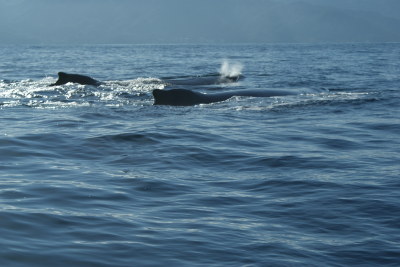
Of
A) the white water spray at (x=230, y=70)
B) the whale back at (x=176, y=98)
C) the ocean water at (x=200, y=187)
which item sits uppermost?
the white water spray at (x=230, y=70)

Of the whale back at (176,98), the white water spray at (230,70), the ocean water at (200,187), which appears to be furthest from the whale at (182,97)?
the white water spray at (230,70)

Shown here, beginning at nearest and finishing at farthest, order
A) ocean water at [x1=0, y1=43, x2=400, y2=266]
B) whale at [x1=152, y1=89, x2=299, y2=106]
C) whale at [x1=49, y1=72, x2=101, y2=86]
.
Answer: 1. ocean water at [x1=0, y1=43, x2=400, y2=266]
2. whale at [x1=152, y1=89, x2=299, y2=106]
3. whale at [x1=49, y1=72, x2=101, y2=86]

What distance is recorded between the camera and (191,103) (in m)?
19.1

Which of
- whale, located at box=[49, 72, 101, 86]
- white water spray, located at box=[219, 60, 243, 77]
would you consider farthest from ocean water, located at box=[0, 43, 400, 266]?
white water spray, located at box=[219, 60, 243, 77]

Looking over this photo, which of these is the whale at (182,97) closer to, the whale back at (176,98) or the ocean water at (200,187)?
the whale back at (176,98)

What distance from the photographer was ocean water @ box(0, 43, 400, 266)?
6754mm

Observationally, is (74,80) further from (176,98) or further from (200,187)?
(200,187)

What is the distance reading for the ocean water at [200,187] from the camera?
22.2 ft

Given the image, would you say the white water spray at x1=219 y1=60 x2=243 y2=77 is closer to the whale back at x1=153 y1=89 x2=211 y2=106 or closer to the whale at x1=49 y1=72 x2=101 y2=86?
the whale at x1=49 y1=72 x2=101 y2=86

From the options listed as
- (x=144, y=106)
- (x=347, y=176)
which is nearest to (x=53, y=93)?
(x=144, y=106)

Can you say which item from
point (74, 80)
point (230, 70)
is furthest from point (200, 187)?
point (230, 70)

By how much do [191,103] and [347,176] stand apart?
30.7 ft

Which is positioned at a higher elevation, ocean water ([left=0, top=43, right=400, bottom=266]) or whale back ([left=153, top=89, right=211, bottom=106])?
whale back ([left=153, top=89, right=211, bottom=106])

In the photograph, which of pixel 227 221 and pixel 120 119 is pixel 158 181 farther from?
pixel 120 119
